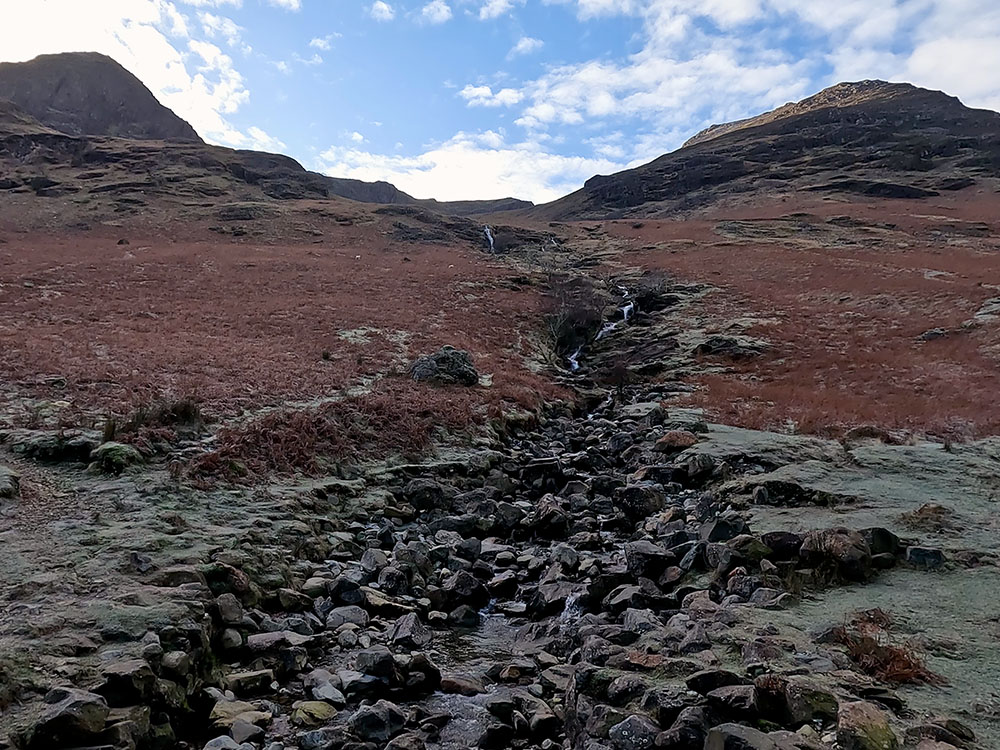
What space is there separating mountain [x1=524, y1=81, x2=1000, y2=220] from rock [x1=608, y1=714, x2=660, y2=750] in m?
112

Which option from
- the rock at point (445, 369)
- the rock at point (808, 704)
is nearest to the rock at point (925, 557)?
the rock at point (808, 704)

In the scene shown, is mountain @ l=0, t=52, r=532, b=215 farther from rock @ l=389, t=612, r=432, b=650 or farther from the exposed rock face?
rock @ l=389, t=612, r=432, b=650

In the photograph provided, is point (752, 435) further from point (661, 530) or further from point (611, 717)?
point (611, 717)

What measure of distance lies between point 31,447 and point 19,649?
24.5ft

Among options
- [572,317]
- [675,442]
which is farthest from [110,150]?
[675,442]

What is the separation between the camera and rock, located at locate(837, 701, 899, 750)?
4.56 meters

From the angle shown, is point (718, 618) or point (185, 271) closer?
point (718, 618)

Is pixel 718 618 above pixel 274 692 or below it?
above

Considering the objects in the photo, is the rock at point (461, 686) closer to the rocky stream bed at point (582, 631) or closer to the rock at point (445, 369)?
the rocky stream bed at point (582, 631)

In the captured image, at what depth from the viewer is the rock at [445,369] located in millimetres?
23562

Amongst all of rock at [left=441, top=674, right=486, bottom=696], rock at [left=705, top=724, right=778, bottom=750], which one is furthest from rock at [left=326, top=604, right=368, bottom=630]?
rock at [left=705, top=724, right=778, bottom=750]

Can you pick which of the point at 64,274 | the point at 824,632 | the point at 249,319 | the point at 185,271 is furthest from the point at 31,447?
the point at 185,271

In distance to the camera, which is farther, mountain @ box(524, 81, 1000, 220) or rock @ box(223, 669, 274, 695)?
mountain @ box(524, 81, 1000, 220)

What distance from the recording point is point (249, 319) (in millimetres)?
31250
